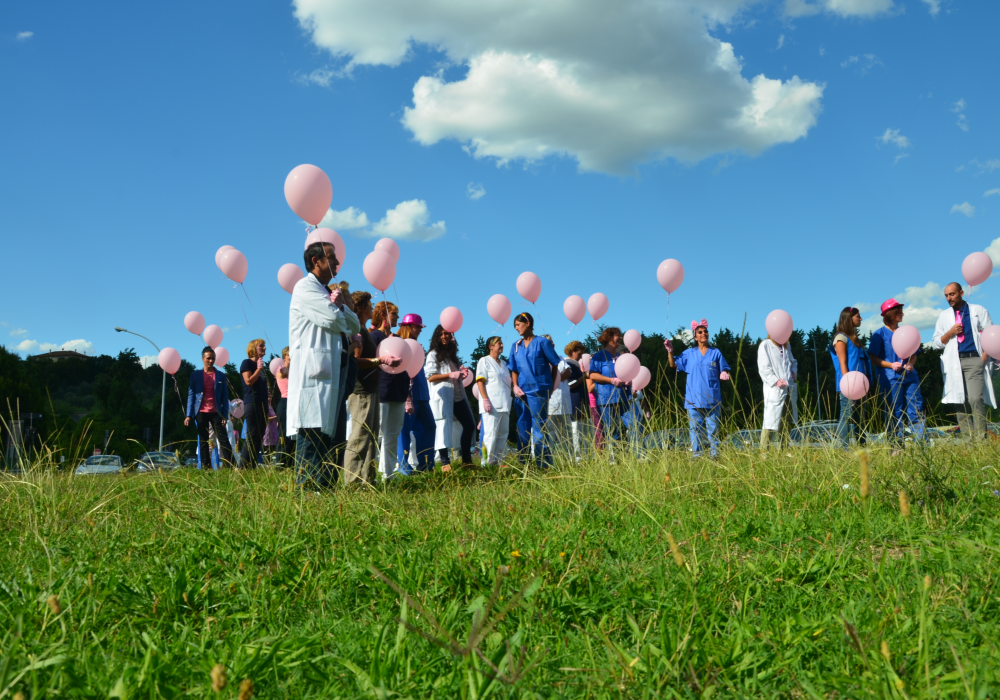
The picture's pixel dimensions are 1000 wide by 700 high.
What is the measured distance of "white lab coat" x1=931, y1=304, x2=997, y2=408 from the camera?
7.77 metres

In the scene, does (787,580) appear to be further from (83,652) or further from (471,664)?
(83,652)

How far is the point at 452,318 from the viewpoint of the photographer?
9.12m

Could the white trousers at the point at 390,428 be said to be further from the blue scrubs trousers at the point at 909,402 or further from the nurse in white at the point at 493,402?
the blue scrubs trousers at the point at 909,402

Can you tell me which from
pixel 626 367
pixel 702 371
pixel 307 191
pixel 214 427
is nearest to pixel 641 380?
pixel 626 367

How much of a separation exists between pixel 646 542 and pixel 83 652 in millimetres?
→ 1986

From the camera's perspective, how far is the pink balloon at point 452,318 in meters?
9.11

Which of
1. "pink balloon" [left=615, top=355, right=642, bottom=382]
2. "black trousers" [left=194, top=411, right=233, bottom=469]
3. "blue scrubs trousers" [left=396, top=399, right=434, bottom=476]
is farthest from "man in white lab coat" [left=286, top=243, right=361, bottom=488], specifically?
"pink balloon" [left=615, top=355, right=642, bottom=382]

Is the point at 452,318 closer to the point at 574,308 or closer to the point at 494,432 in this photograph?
the point at 494,432

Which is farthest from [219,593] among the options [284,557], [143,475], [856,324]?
[856,324]

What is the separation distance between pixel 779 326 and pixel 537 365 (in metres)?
2.82

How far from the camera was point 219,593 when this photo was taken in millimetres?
2400

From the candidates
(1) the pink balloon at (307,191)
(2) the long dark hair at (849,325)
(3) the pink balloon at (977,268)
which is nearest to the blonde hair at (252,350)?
(1) the pink balloon at (307,191)

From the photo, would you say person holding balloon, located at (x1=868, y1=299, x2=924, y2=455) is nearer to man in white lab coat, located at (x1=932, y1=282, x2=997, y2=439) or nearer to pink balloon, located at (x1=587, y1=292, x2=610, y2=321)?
man in white lab coat, located at (x1=932, y1=282, x2=997, y2=439)

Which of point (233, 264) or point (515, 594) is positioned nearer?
point (515, 594)
